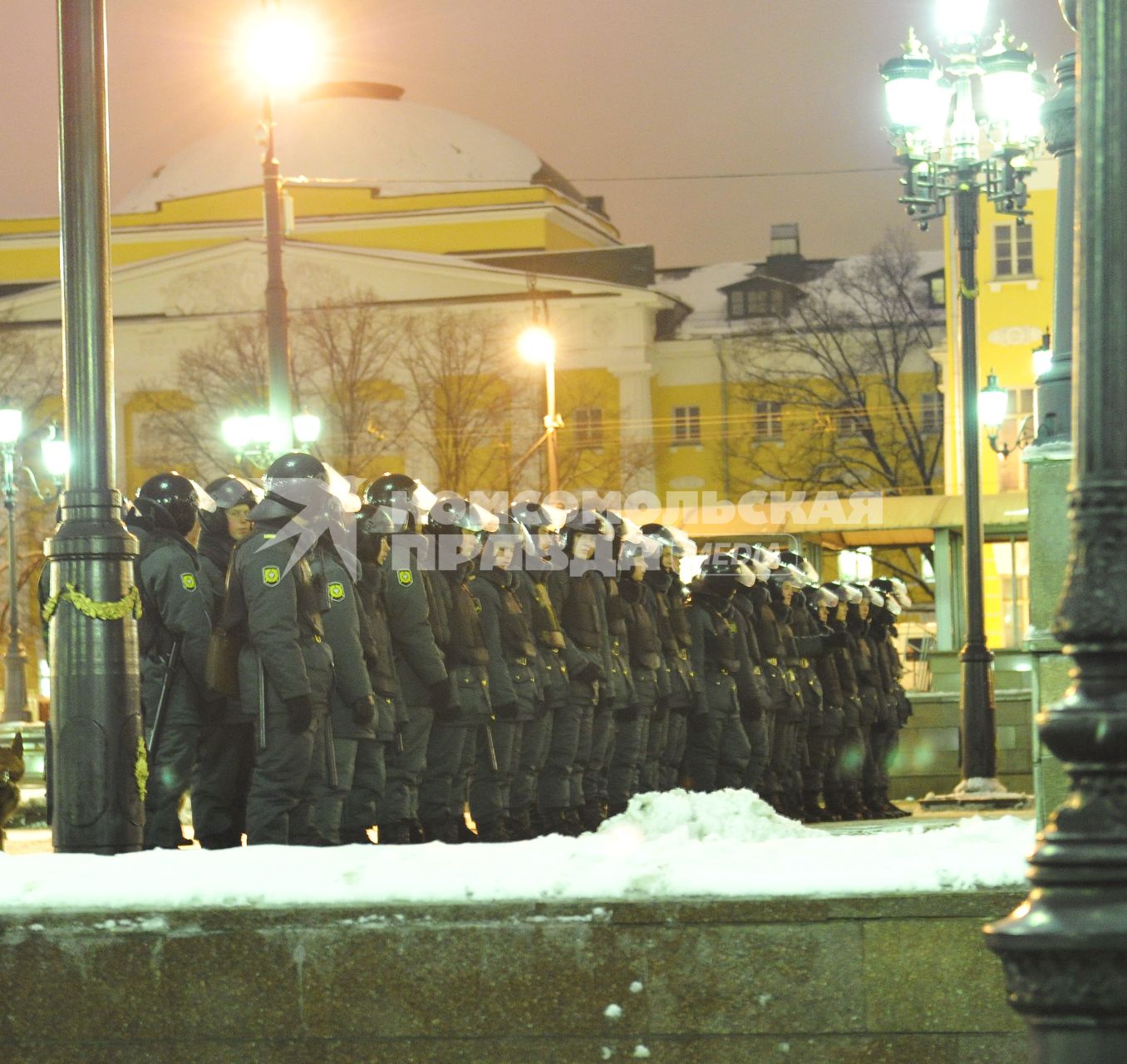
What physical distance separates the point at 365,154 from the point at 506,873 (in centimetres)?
7067

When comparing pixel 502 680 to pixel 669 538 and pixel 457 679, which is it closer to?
pixel 457 679

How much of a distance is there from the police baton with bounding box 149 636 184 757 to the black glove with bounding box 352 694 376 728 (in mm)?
964

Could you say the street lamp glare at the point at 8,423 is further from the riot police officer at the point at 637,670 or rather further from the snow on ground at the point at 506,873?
the snow on ground at the point at 506,873

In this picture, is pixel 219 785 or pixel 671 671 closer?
pixel 219 785

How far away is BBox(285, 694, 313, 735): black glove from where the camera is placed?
419 inches

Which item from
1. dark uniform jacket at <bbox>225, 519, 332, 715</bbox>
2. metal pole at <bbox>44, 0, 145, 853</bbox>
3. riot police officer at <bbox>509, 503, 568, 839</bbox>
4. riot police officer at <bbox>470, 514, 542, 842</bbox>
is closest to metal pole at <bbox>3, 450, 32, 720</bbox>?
riot police officer at <bbox>509, 503, 568, 839</bbox>

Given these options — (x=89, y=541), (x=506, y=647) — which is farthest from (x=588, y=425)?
(x=89, y=541)

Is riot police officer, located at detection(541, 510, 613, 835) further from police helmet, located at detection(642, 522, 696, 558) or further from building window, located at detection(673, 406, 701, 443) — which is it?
building window, located at detection(673, 406, 701, 443)

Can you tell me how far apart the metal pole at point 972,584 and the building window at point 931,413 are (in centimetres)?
4014

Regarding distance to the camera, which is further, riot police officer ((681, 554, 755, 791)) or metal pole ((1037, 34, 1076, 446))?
riot police officer ((681, 554, 755, 791))

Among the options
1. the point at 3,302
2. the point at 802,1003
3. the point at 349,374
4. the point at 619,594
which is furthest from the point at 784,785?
the point at 3,302

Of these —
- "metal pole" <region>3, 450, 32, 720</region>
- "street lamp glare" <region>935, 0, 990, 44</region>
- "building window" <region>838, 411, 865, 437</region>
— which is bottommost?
"metal pole" <region>3, 450, 32, 720</region>

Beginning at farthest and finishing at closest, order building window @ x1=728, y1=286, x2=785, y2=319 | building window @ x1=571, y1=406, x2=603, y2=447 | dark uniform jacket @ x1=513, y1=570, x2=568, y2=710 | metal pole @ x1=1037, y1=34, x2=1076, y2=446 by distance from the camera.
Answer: building window @ x1=728, y1=286, x2=785, y2=319, building window @ x1=571, y1=406, x2=603, y2=447, dark uniform jacket @ x1=513, y1=570, x2=568, y2=710, metal pole @ x1=1037, y1=34, x2=1076, y2=446

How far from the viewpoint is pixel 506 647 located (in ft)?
46.5
